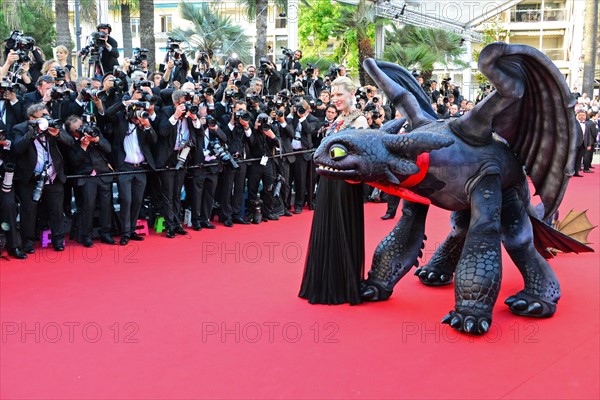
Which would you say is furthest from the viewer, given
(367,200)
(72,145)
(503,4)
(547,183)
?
(503,4)

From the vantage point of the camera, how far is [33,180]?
19.7ft

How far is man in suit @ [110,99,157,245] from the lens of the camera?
665 centimetres

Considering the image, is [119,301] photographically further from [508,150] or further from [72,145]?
[508,150]

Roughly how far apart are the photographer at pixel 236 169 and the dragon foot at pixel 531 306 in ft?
13.3

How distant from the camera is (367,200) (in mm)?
9797

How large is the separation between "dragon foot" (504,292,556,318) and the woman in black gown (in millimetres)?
1112

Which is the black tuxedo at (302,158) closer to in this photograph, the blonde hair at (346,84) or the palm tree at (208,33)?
the blonde hair at (346,84)

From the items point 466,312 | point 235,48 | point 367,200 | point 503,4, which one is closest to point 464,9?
point 503,4

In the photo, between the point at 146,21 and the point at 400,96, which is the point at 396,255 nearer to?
the point at 400,96

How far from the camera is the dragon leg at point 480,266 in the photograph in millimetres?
4055

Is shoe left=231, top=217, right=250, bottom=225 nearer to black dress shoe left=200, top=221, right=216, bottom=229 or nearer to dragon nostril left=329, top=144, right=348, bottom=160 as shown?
black dress shoe left=200, top=221, right=216, bottom=229

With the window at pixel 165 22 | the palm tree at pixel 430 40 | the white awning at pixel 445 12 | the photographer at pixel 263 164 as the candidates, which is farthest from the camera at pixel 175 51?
the window at pixel 165 22

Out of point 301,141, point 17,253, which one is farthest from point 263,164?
point 17,253

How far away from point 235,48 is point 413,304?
1671 cm
